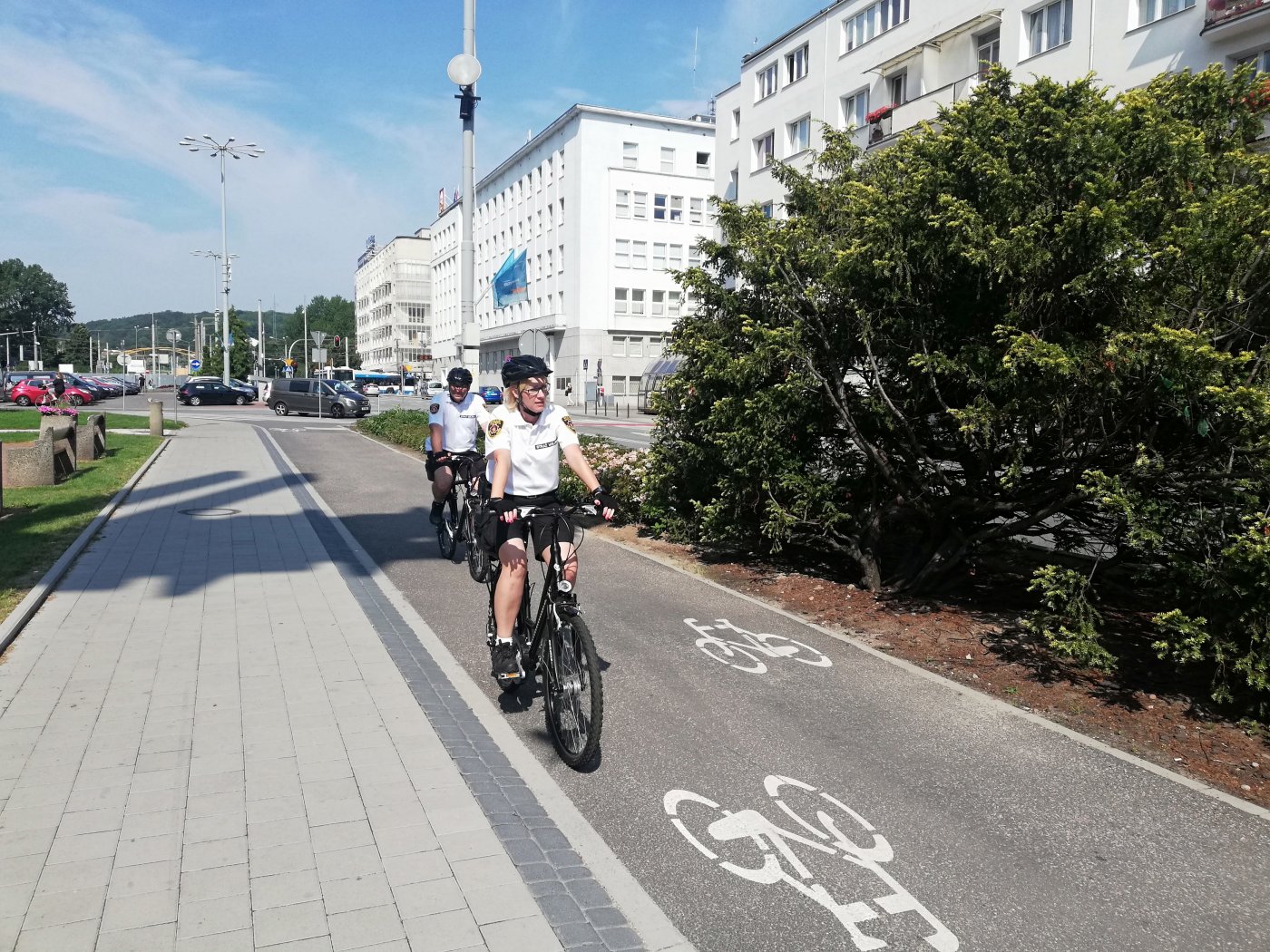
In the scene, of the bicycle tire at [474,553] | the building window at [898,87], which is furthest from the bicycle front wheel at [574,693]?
the building window at [898,87]

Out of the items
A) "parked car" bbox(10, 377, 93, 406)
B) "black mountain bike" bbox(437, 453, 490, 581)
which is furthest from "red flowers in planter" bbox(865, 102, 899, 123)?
"parked car" bbox(10, 377, 93, 406)

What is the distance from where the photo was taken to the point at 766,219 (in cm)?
824

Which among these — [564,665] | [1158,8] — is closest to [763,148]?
[1158,8]

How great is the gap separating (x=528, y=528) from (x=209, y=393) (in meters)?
51.9

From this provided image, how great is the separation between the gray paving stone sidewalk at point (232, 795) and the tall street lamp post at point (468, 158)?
8.94m

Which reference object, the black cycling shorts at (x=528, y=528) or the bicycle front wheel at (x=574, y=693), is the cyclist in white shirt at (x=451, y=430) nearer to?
the black cycling shorts at (x=528, y=528)

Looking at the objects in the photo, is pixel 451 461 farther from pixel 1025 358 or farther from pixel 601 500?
pixel 1025 358

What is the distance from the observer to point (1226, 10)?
23875mm

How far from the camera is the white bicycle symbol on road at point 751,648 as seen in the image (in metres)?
6.21

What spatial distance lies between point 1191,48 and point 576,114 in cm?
4656

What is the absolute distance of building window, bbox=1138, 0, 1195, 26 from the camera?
25.3 meters

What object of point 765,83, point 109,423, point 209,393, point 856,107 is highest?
point 765,83

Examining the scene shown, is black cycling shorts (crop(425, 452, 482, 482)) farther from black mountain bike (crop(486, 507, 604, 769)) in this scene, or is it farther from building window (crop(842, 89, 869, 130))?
building window (crop(842, 89, 869, 130))

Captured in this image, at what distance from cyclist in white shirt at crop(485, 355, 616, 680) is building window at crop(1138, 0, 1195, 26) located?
27278 mm
